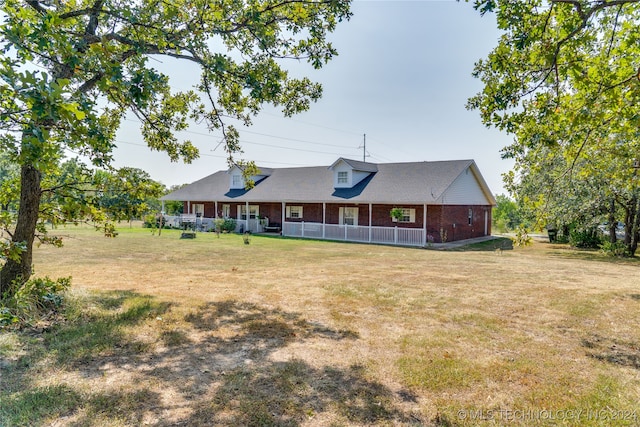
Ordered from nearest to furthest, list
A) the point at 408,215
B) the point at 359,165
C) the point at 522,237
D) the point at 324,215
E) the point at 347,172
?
the point at 522,237 < the point at 408,215 < the point at 324,215 < the point at 347,172 < the point at 359,165

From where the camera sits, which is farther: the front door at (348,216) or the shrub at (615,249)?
the front door at (348,216)

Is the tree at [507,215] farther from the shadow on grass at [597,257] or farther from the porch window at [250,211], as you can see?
the porch window at [250,211]

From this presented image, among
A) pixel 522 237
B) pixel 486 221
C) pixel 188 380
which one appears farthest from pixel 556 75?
pixel 486 221

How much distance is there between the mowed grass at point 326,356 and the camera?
10.7 feet

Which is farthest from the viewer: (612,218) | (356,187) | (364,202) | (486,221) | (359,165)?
(486,221)

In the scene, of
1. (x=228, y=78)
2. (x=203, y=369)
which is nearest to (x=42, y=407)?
(x=203, y=369)

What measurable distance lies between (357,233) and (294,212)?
6654 millimetres

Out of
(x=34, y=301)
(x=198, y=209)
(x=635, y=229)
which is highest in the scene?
(x=198, y=209)

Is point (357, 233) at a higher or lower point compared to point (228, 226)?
lower

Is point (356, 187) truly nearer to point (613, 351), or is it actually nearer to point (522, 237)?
point (522, 237)

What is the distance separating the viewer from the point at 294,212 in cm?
2766

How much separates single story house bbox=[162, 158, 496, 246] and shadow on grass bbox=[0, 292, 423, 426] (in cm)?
1690

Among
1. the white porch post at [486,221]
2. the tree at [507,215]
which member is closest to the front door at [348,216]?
the white porch post at [486,221]

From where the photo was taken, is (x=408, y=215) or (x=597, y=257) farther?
(x=408, y=215)
